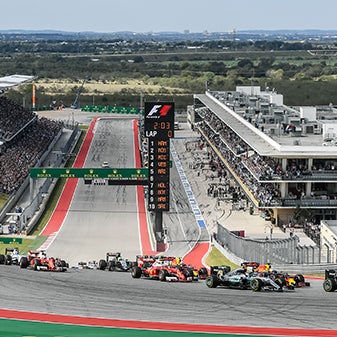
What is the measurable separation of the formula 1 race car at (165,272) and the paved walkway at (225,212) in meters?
16.9

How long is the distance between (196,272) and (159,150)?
20225 millimetres

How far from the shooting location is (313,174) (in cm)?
7256

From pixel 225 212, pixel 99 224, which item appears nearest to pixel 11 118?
pixel 99 224

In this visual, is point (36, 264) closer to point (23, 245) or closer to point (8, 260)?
point (8, 260)

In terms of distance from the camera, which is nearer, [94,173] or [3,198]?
[94,173]

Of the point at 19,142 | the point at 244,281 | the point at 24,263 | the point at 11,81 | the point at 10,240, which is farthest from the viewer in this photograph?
the point at 11,81

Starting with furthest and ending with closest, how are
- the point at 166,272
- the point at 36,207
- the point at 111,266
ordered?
the point at 36,207 → the point at 111,266 → the point at 166,272

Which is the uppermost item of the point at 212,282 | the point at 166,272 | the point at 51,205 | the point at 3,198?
the point at 212,282

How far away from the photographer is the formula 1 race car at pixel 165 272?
4700 cm

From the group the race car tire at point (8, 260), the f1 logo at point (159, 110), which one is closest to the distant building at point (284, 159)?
the f1 logo at point (159, 110)

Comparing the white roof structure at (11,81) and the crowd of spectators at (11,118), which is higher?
the white roof structure at (11,81)

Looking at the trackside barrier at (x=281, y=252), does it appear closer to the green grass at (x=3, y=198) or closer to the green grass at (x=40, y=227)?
the green grass at (x=40, y=227)

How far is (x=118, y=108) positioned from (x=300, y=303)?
13467 centimetres

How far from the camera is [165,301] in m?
41.7
